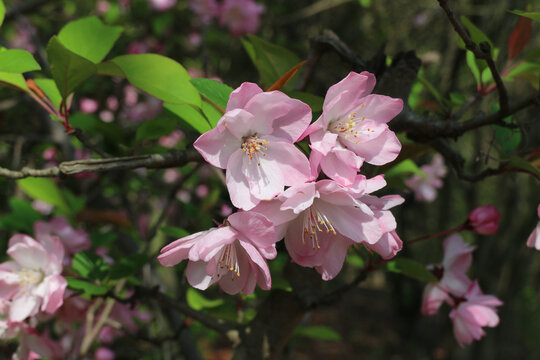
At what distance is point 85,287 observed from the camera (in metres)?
0.88

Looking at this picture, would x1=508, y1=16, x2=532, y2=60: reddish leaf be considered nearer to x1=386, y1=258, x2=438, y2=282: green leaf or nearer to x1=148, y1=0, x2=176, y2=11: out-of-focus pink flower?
x1=386, y1=258, x2=438, y2=282: green leaf

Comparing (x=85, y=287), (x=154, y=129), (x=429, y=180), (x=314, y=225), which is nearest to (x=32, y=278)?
(x=85, y=287)

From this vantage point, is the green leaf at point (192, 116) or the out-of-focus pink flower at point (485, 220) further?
the out-of-focus pink flower at point (485, 220)

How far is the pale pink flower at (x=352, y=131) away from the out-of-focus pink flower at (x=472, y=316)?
22.0 inches

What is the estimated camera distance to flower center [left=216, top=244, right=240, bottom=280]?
640 millimetres

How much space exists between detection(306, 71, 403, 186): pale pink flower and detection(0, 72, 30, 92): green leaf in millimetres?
467

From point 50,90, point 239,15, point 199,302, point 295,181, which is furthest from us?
point 239,15

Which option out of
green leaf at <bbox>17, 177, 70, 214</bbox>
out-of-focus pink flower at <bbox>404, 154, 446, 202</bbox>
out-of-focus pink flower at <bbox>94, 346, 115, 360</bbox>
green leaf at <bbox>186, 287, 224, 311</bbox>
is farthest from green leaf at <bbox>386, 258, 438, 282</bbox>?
out-of-focus pink flower at <bbox>94, 346, 115, 360</bbox>

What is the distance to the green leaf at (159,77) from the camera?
65 centimetres

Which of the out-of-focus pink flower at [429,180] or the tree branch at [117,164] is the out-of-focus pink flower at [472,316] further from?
the out-of-focus pink flower at [429,180]

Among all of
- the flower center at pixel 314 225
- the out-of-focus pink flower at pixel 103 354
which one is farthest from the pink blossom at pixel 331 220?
the out-of-focus pink flower at pixel 103 354

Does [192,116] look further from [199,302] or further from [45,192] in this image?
[45,192]

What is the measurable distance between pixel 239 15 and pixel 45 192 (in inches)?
68.7

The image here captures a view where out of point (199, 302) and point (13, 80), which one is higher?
point (13, 80)
